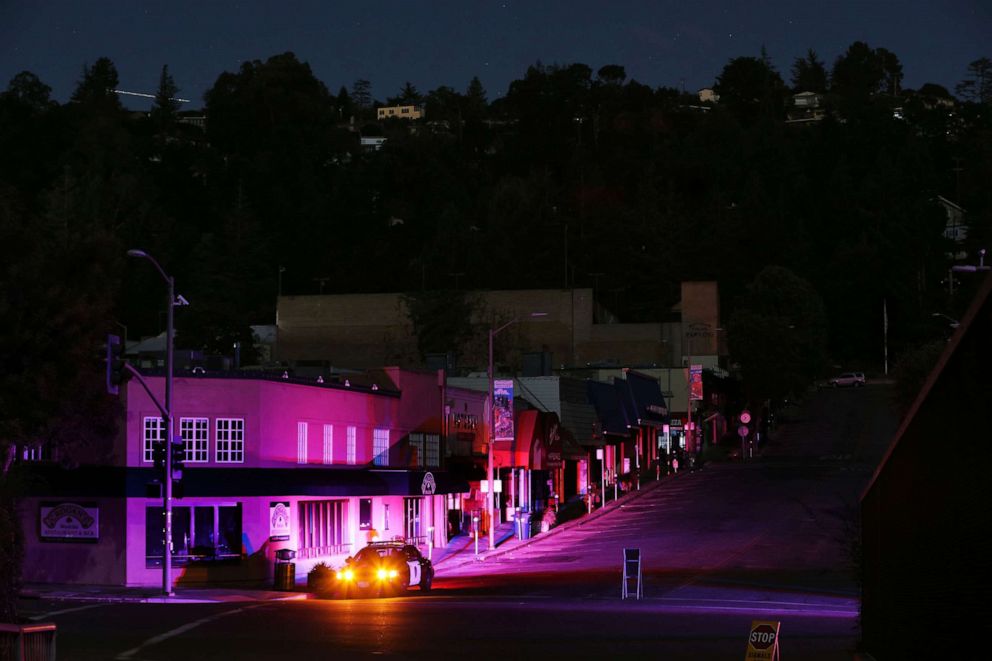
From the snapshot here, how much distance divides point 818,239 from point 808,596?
150 metres

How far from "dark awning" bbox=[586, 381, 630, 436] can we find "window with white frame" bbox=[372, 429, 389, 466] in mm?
28081

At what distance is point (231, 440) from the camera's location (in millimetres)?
50281

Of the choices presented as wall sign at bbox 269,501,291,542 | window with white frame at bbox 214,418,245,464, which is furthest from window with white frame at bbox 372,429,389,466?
window with white frame at bbox 214,418,245,464

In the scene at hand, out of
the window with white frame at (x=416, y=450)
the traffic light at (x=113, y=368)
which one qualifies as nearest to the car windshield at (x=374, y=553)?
the traffic light at (x=113, y=368)

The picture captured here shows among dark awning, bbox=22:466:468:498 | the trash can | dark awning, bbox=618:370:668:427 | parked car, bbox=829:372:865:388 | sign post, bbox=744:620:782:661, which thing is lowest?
the trash can

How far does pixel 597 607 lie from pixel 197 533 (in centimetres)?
1812

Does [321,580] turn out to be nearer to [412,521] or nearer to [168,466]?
[168,466]

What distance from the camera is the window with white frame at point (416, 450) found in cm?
6250

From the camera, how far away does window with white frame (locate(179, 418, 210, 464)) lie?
49.5 metres

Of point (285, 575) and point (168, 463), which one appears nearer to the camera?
point (168, 463)

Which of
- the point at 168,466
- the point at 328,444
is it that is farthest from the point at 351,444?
the point at 168,466

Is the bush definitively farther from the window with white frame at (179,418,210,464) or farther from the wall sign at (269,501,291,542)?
the window with white frame at (179,418,210,464)

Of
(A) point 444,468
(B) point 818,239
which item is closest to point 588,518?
(A) point 444,468

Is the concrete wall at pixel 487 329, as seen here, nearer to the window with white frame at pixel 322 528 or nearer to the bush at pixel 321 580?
the window with white frame at pixel 322 528
